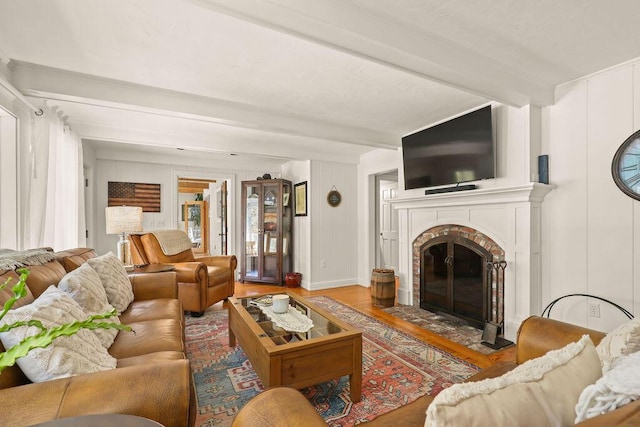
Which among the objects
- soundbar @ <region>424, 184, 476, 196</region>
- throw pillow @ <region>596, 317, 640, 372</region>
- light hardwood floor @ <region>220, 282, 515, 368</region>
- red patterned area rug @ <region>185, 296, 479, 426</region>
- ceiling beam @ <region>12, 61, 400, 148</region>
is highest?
ceiling beam @ <region>12, 61, 400, 148</region>

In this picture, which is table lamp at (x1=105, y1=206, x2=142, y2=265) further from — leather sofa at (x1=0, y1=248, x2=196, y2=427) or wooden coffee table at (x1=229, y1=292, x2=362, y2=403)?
leather sofa at (x1=0, y1=248, x2=196, y2=427)

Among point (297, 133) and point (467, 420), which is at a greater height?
point (297, 133)

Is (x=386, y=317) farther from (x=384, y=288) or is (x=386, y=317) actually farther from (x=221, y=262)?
(x=221, y=262)

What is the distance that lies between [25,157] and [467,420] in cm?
312

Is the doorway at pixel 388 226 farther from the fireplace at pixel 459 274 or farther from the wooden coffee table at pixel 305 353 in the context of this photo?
the wooden coffee table at pixel 305 353

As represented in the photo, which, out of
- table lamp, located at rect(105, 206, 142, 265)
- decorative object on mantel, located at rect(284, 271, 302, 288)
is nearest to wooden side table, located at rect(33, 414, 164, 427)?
table lamp, located at rect(105, 206, 142, 265)

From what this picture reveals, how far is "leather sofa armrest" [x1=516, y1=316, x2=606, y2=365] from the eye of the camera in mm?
1328

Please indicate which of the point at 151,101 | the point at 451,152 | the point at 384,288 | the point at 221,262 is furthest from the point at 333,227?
the point at 151,101

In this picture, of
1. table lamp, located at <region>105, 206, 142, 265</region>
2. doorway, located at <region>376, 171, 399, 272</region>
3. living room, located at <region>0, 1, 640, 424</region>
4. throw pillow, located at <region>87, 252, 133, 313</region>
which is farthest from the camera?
doorway, located at <region>376, 171, 399, 272</region>

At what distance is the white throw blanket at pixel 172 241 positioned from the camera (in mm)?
3814

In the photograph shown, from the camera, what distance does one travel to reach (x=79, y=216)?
3416 mm

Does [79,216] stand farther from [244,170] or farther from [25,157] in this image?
[244,170]

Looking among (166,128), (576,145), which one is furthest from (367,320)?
(166,128)

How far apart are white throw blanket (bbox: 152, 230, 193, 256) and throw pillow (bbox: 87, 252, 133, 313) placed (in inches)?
57.5
